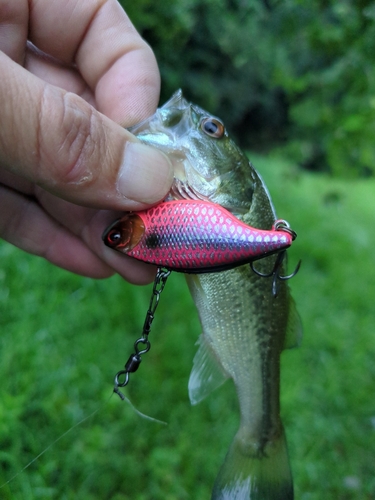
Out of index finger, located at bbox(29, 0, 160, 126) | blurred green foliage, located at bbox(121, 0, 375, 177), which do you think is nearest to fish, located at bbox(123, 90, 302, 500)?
index finger, located at bbox(29, 0, 160, 126)

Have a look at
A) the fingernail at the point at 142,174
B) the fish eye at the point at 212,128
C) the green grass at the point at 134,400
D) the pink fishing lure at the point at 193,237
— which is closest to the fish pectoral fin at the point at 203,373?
the green grass at the point at 134,400

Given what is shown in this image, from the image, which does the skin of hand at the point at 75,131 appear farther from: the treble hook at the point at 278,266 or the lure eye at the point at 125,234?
the treble hook at the point at 278,266

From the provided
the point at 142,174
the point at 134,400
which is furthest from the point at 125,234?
the point at 134,400

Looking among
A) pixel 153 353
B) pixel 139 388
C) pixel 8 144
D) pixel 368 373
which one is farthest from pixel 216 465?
pixel 8 144

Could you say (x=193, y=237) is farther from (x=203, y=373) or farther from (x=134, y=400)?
(x=134, y=400)

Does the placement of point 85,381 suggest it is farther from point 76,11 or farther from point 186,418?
point 76,11

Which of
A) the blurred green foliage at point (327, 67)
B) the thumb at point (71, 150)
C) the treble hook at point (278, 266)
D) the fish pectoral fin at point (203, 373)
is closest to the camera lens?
the thumb at point (71, 150)

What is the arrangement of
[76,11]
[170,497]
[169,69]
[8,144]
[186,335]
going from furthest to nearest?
[169,69] → [186,335] → [170,497] → [76,11] → [8,144]
